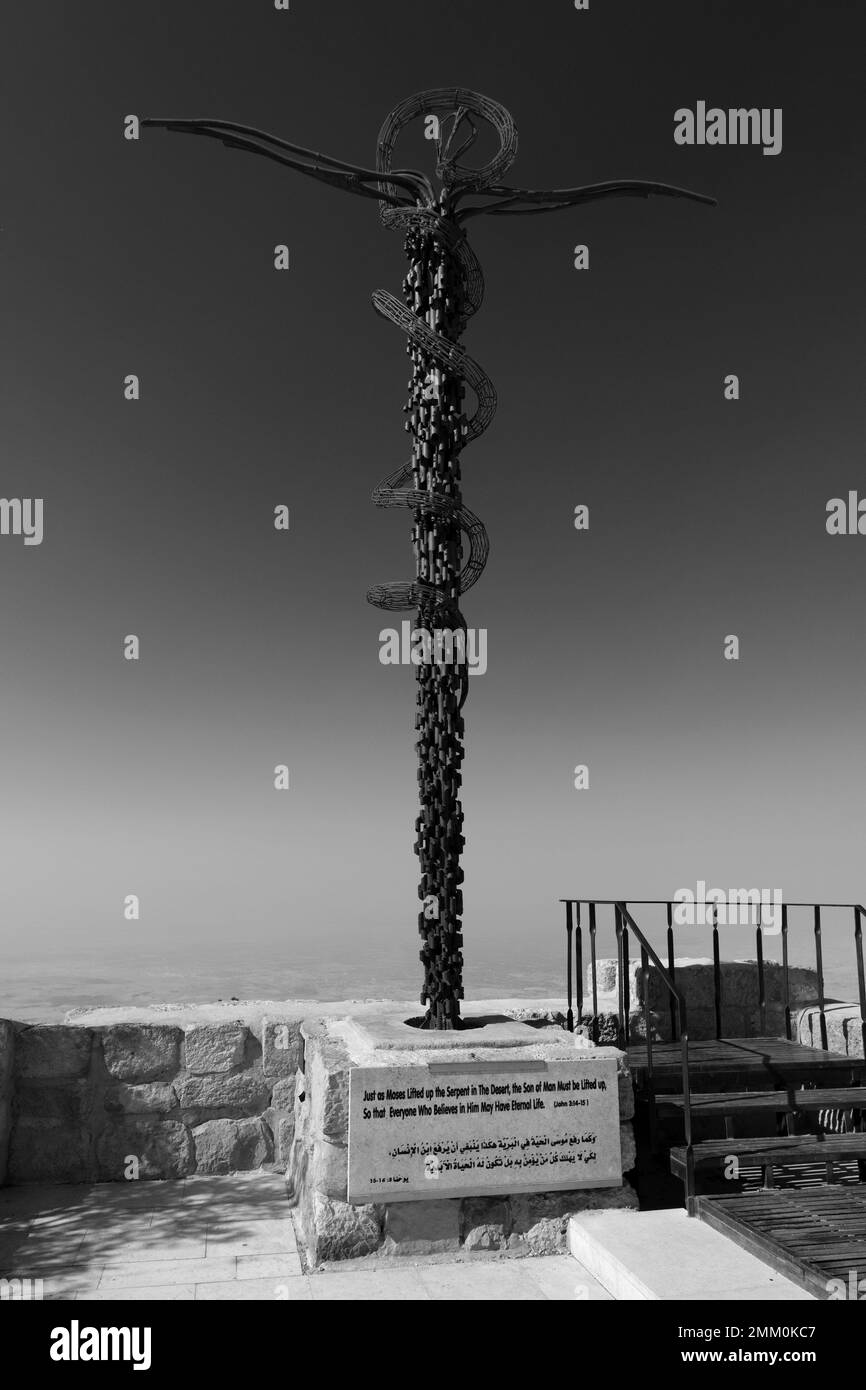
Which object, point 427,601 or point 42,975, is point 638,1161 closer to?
point 427,601

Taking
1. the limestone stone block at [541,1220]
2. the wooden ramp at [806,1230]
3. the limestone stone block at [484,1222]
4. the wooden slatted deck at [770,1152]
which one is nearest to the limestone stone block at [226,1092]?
the limestone stone block at [484,1222]

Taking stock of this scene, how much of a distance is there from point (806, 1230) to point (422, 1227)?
1.92m

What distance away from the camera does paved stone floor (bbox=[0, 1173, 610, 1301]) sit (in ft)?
15.4

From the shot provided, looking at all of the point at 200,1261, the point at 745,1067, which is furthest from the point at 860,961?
Result: the point at 200,1261

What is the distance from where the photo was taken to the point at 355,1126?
16.8ft

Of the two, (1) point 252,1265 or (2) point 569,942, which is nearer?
(1) point 252,1265

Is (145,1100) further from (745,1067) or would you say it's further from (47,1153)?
(745,1067)

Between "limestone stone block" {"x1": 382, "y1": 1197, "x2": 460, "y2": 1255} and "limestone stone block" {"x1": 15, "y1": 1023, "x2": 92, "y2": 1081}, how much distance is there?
261 cm

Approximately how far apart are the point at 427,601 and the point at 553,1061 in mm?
2942

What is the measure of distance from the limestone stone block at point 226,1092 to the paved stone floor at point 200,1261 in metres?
0.57

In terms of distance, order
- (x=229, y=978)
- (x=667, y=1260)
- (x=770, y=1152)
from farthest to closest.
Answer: (x=229, y=978) < (x=770, y=1152) < (x=667, y=1260)

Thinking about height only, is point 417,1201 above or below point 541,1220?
above

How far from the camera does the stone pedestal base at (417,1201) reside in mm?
5078

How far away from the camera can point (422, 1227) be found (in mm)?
5129
